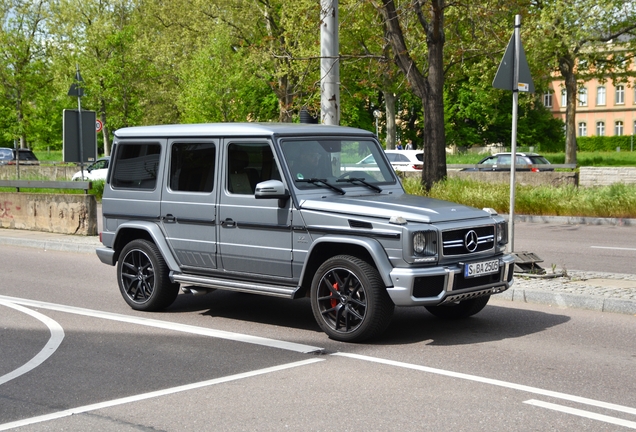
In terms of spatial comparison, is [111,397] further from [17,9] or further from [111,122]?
[17,9]

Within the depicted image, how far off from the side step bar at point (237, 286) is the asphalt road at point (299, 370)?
372mm

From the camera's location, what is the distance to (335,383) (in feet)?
21.4

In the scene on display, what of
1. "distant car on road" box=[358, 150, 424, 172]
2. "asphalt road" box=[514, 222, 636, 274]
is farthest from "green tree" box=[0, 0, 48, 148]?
"asphalt road" box=[514, 222, 636, 274]

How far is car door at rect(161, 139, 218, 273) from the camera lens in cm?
910

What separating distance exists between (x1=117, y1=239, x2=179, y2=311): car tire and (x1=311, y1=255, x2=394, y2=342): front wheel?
2.08 m

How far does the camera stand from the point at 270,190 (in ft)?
27.1

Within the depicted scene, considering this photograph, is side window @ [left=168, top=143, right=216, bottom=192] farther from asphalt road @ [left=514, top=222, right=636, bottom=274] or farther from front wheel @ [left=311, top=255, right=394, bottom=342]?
asphalt road @ [left=514, top=222, right=636, bottom=274]

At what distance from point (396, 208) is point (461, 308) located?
5.33 ft

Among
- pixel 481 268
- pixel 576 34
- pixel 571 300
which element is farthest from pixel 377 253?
pixel 576 34

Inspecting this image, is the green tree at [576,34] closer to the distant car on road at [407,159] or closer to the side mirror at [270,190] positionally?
the distant car on road at [407,159]

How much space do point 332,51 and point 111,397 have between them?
32.9 ft

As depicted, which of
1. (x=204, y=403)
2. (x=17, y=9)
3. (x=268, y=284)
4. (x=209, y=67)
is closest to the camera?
(x=204, y=403)

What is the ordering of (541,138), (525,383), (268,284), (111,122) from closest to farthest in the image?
(525,383) < (268,284) < (111,122) < (541,138)

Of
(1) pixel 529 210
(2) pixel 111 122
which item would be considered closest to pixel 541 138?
(2) pixel 111 122
